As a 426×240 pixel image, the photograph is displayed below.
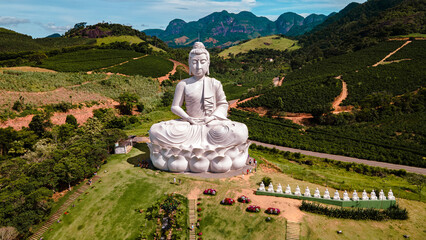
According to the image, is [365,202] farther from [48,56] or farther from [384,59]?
[48,56]

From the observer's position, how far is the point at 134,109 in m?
39.1

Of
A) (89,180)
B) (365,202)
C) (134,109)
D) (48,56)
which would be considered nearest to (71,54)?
(48,56)

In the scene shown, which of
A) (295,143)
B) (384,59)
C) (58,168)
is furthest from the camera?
(384,59)

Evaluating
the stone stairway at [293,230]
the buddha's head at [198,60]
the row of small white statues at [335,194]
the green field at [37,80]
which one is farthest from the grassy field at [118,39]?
the stone stairway at [293,230]

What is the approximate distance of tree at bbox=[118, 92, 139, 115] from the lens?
120 feet

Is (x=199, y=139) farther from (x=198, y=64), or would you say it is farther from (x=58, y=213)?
(x=58, y=213)

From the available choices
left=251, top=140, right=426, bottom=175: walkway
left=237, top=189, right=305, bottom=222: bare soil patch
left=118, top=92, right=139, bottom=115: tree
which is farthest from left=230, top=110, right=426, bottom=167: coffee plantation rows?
left=118, top=92, right=139, bottom=115: tree

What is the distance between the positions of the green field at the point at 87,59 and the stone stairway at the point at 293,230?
50.7 m

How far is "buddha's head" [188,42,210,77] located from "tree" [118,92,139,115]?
859 inches

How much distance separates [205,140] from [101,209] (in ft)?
22.2

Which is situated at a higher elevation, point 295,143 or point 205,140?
point 205,140

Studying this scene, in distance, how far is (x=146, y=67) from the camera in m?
60.8

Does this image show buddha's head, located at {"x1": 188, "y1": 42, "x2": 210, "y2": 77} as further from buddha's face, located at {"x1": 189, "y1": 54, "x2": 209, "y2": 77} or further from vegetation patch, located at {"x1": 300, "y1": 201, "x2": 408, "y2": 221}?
vegetation patch, located at {"x1": 300, "y1": 201, "x2": 408, "y2": 221}

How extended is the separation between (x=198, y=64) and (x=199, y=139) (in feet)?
15.6
